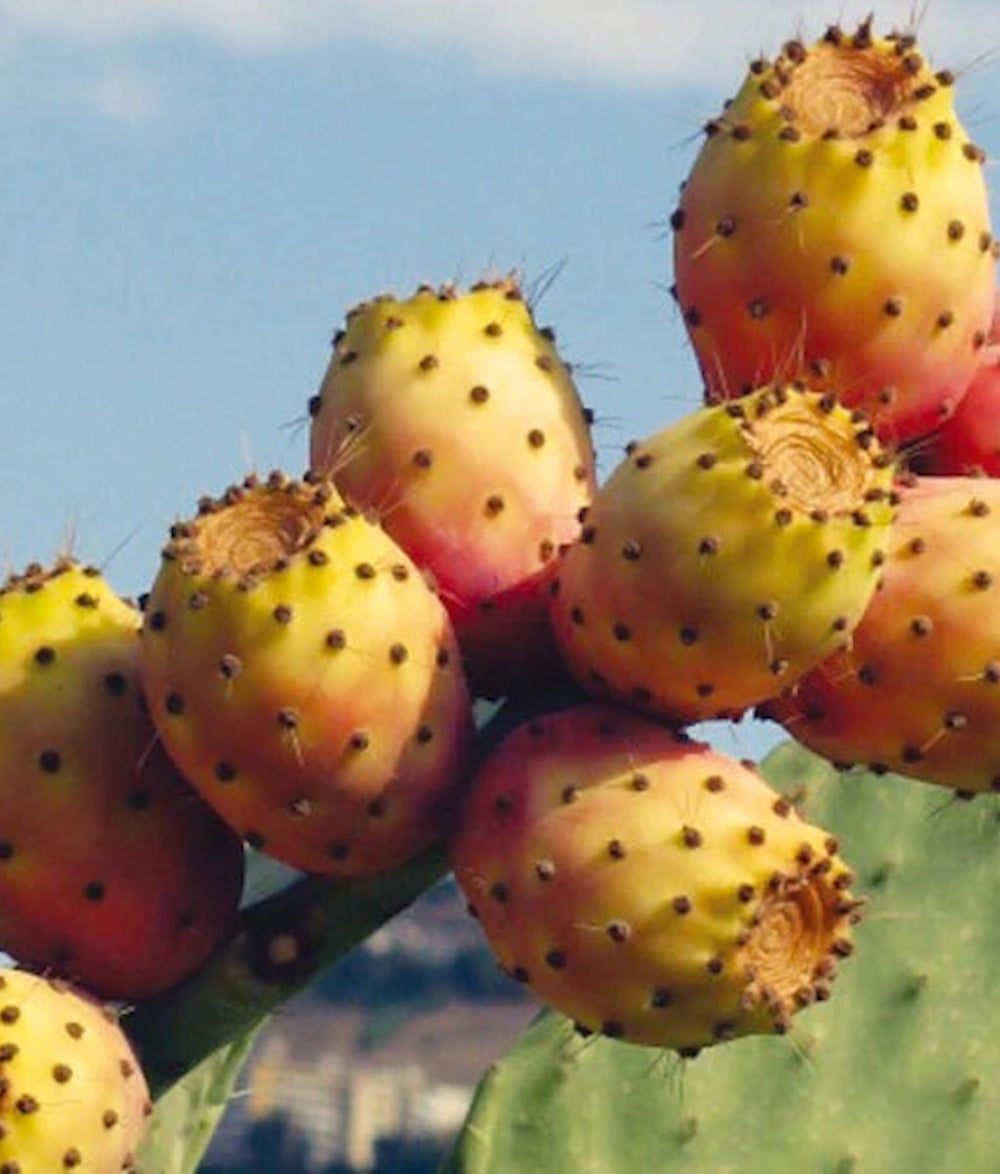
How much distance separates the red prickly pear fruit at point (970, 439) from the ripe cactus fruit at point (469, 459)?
0.28 m

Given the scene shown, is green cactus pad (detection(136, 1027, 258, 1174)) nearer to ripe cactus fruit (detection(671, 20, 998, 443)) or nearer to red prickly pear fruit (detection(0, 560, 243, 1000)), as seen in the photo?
red prickly pear fruit (detection(0, 560, 243, 1000))

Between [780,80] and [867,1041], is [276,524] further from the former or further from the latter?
[867,1041]

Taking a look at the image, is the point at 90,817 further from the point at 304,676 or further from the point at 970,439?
the point at 970,439

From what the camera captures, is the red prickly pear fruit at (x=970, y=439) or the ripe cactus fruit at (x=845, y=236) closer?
the ripe cactus fruit at (x=845, y=236)

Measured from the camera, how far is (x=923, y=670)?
123 inches

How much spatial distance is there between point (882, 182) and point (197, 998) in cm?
80

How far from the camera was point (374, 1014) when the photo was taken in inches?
394

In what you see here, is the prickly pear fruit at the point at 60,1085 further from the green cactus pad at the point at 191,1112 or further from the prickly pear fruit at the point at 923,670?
the prickly pear fruit at the point at 923,670

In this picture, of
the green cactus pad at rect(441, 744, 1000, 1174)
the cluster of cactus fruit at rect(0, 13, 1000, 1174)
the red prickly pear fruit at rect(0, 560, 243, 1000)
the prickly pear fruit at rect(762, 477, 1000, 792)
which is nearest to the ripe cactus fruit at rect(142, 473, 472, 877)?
the cluster of cactus fruit at rect(0, 13, 1000, 1174)

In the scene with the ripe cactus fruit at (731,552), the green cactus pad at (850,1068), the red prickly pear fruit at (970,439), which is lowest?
the green cactus pad at (850,1068)

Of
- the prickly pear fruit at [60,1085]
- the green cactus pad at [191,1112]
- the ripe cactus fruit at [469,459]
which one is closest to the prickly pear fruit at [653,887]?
the ripe cactus fruit at [469,459]

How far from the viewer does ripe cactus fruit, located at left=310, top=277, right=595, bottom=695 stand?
3.20 m

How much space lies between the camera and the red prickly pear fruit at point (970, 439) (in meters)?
Result: 3.38

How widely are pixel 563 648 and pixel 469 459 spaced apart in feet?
0.54
